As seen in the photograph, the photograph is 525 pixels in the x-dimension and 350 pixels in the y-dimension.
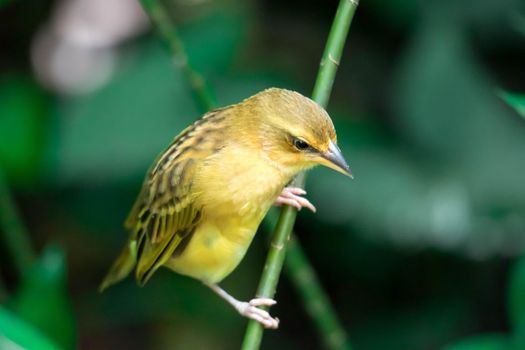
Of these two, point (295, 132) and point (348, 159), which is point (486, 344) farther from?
point (348, 159)

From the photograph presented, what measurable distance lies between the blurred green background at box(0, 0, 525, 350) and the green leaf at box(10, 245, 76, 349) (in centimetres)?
68

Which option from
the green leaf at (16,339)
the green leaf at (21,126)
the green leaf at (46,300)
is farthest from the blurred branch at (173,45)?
the green leaf at (21,126)

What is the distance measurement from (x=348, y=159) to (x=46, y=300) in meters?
1.37

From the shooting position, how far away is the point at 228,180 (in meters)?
2.40

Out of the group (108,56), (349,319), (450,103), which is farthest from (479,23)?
(108,56)

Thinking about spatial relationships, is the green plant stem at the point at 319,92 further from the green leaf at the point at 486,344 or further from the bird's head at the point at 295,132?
the green leaf at the point at 486,344

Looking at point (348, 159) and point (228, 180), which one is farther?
point (348, 159)

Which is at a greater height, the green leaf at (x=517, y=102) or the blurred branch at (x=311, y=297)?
the green leaf at (x=517, y=102)

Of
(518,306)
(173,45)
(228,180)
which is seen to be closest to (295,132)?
(228,180)

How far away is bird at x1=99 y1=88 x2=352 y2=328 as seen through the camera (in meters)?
2.21

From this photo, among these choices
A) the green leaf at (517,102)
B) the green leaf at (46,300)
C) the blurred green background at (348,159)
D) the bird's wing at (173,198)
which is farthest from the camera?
the blurred green background at (348,159)

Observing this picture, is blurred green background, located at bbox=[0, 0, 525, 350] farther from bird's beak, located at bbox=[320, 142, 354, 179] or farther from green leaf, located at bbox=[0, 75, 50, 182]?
bird's beak, located at bbox=[320, 142, 354, 179]

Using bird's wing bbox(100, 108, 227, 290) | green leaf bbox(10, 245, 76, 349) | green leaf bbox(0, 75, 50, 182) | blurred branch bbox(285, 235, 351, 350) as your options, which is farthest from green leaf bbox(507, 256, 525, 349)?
green leaf bbox(0, 75, 50, 182)

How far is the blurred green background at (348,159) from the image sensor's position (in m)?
3.62
